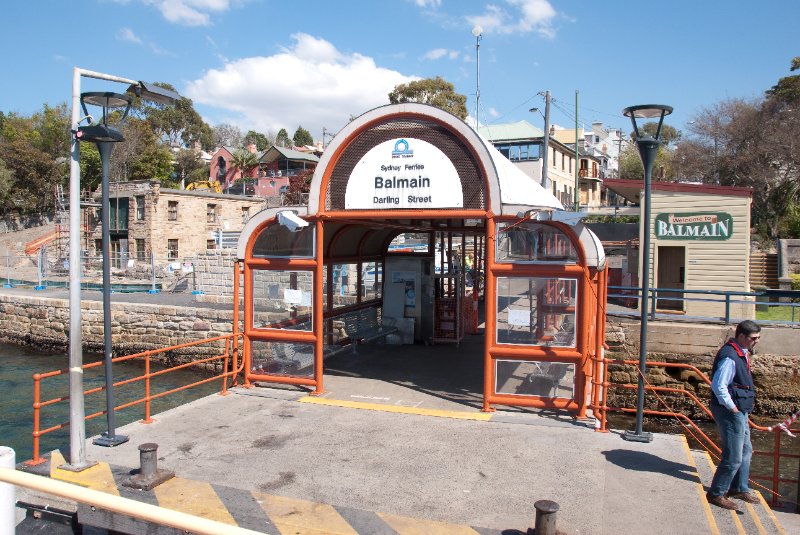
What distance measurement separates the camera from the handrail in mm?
2764

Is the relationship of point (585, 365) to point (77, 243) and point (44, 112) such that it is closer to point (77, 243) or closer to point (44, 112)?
point (77, 243)

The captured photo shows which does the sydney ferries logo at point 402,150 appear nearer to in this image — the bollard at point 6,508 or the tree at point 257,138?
the bollard at point 6,508

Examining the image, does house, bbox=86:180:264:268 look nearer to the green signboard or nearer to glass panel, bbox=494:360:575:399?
the green signboard

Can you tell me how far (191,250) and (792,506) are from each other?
118ft

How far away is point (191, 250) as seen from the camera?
1527 inches

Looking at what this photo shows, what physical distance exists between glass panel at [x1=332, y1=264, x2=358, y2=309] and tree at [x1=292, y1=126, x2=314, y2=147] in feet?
310

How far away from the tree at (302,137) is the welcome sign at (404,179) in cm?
9845

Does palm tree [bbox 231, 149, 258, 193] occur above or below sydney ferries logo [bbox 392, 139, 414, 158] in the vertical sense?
above

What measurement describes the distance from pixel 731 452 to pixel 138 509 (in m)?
5.68

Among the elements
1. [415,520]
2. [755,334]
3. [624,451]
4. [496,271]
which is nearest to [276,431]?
[415,520]

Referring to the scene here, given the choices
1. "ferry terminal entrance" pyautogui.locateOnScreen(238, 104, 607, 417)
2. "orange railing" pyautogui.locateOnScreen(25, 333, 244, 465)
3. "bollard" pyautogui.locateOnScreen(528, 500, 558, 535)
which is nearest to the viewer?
"bollard" pyautogui.locateOnScreen(528, 500, 558, 535)

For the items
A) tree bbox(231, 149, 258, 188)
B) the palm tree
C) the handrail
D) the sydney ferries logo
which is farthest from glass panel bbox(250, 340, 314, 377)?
tree bbox(231, 149, 258, 188)

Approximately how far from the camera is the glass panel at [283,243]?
1005cm

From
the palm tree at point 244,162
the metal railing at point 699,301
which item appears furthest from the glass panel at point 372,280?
the palm tree at point 244,162
